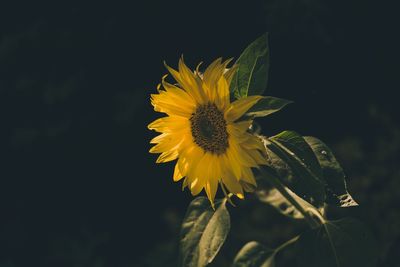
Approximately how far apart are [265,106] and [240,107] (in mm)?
54

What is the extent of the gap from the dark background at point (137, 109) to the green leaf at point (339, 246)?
443 mm

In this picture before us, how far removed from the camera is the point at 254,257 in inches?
65.4

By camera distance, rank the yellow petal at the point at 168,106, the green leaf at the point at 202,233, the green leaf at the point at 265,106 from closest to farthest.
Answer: the green leaf at the point at 265,106 → the yellow petal at the point at 168,106 → the green leaf at the point at 202,233

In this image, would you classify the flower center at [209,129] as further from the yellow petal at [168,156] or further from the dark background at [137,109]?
the dark background at [137,109]

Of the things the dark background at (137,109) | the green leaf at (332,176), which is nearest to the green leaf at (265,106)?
the green leaf at (332,176)

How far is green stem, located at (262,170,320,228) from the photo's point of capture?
4.78 ft

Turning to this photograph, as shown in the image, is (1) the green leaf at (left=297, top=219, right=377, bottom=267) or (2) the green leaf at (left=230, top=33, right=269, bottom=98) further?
(1) the green leaf at (left=297, top=219, right=377, bottom=267)

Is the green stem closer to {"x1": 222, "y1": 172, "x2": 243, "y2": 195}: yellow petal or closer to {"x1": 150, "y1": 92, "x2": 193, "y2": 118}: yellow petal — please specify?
{"x1": 222, "y1": 172, "x2": 243, "y2": 195}: yellow petal

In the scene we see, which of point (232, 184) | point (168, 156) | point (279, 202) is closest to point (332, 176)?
A: point (232, 184)

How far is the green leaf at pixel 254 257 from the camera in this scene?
5.41 ft

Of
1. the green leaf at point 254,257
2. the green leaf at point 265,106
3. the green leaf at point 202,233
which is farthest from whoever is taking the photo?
the green leaf at point 254,257

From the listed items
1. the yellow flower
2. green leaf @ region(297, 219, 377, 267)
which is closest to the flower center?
the yellow flower

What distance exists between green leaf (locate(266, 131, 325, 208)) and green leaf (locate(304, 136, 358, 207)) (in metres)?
0.05

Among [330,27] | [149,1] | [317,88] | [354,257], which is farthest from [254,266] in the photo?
[149,1]
